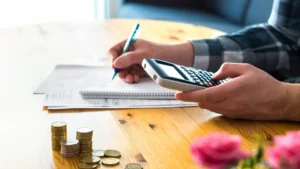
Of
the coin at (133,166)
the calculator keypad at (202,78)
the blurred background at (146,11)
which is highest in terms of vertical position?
the calculator keypad at (202,78)

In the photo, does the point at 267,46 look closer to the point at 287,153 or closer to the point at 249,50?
the point at 249,50

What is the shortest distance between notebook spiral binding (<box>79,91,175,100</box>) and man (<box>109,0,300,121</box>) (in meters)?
0.09

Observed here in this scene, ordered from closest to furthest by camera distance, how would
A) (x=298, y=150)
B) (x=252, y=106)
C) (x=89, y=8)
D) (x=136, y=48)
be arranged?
(x=298, y=150)
(x=252, y=106)
(x=136, y=48)
(x=89, y=8)

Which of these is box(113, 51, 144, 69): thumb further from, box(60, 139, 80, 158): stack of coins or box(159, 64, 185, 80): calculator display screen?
box(60, 139, 80, 158): stack of coins

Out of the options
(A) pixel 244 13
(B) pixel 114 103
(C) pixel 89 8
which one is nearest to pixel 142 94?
(B) pixel 114 103

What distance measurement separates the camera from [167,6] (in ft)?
8.70

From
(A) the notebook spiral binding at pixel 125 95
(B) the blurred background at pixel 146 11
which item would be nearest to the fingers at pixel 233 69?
(A) the notebook spiral binding at pixel 125 95

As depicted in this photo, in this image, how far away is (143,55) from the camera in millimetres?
1045

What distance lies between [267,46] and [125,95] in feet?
1.35

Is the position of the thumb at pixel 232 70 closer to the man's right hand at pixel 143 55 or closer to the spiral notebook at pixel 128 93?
the spiral notebook at pixel 128 93

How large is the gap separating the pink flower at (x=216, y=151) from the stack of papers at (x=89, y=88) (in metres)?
0.60

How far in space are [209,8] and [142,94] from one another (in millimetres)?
1848

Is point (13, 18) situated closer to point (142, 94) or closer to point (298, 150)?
point (142, 94)

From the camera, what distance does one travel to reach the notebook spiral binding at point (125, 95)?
0.89m
